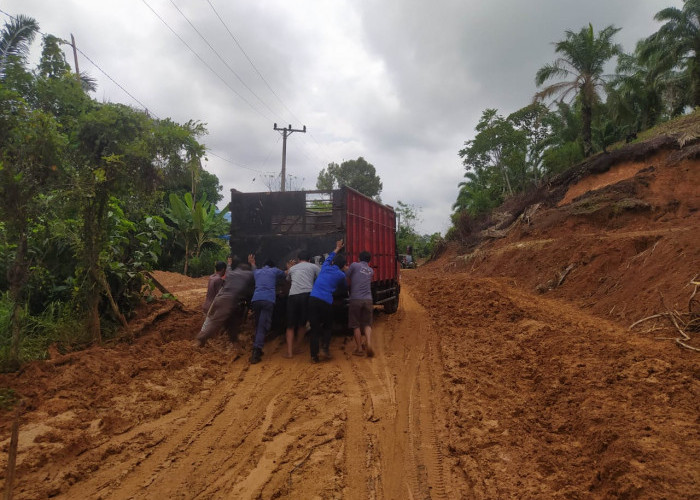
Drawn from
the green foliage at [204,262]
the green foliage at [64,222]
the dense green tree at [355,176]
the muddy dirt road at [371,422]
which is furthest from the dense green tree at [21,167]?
the dense green tree at [355,176]

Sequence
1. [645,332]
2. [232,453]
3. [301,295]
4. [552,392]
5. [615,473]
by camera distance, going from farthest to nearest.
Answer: [301,295] < [645,332] < [552,392] < [232,453] < [615,473]

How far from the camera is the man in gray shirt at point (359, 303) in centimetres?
743

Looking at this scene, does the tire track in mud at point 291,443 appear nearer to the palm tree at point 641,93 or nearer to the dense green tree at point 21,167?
the dense green tree at point 21,167

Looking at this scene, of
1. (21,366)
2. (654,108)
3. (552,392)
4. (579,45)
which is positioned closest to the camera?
(552,392)

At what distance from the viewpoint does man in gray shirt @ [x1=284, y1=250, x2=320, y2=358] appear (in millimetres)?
7316

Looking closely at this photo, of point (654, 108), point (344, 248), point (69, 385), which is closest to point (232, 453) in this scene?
point (69, 385)

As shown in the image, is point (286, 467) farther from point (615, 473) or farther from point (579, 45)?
point (579, 45)

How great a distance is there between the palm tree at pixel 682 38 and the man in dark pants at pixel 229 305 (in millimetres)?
26010

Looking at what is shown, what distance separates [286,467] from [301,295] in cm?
382

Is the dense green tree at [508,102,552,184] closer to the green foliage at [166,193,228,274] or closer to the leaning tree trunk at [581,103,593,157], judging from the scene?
the leaning tree trunk at [581,103,593,157]

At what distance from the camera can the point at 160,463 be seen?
3.71 metres

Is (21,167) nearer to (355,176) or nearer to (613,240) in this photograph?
(613,240)

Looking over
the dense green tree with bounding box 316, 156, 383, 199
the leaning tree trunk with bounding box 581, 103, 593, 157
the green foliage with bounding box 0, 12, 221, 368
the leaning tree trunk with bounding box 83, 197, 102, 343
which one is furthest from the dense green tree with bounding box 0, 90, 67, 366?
the dense green tree with bounding box 316, 156, 383, 199

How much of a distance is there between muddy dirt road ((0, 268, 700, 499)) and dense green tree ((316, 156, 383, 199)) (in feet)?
134
